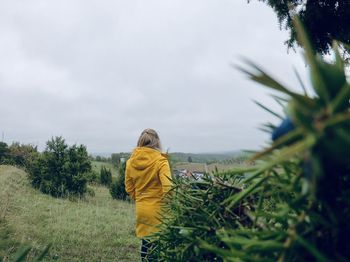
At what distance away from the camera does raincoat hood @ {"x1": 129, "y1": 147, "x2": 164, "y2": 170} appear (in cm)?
514

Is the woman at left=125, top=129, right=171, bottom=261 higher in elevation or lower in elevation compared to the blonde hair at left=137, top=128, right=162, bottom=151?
lower

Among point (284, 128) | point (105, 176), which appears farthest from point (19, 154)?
point (284, 128)

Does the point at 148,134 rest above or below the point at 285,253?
above

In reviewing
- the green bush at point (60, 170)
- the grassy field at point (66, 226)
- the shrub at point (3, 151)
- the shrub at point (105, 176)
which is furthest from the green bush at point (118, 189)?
the shrub at point (3, 151)

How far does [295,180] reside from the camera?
23.4 inches

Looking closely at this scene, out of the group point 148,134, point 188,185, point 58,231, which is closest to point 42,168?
point 58,231

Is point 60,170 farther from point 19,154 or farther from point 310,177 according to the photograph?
point 310,177

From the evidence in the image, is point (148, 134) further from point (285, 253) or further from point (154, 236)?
point (285, 253)

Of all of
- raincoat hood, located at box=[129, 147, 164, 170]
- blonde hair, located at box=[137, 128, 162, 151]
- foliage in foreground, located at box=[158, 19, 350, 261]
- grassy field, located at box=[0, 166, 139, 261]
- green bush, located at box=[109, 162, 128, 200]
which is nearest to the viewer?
foliage in foreground, located at box=[158, 19, 350, 261]

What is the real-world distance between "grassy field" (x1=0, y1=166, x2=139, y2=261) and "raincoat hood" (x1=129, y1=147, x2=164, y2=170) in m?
2.51

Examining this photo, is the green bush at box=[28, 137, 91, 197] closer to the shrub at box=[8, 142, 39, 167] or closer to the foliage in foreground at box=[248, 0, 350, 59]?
the shrub at box=[8, 142, 39, 167]

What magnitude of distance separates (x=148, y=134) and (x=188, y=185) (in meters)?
4.12

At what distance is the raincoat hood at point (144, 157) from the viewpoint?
5.14 metres

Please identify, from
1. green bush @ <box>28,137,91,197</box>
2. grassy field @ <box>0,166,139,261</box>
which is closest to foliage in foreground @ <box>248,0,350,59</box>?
grassy field @ <box>0,166,139,261</box>
